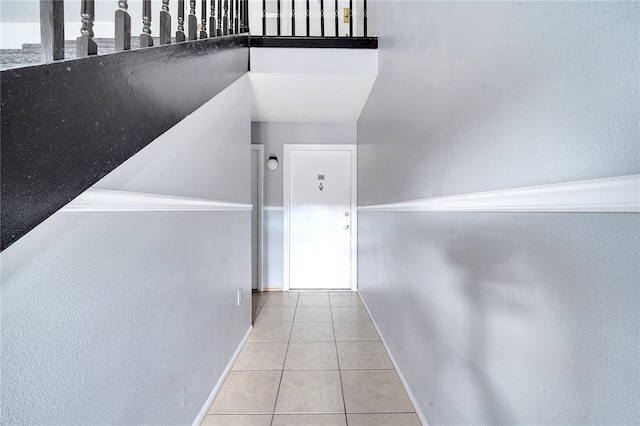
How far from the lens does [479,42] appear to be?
0.86 meters

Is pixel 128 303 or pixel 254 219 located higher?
pixel 254 219

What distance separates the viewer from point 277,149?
145 inches

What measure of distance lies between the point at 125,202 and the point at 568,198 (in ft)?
3.45

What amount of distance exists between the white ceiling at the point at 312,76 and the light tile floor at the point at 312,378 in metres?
2.13

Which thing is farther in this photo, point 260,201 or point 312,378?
point 260,201

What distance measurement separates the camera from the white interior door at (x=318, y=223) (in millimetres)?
3688

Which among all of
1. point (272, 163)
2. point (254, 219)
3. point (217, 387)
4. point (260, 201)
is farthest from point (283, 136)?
point (217, 387)

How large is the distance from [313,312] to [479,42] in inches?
103

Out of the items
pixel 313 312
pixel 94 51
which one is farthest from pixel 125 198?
pixel 313 312

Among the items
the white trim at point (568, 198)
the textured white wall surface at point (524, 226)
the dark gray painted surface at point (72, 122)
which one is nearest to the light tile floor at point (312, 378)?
the textured white wall surface at point (524, 226)

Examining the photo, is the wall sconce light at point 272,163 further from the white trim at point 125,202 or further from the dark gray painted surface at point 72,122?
the dark gray painted surface at point 72,122

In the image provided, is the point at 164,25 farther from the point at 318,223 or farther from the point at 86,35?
the point at 318,223

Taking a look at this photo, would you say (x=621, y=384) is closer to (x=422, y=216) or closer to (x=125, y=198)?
(x=422, y=216)

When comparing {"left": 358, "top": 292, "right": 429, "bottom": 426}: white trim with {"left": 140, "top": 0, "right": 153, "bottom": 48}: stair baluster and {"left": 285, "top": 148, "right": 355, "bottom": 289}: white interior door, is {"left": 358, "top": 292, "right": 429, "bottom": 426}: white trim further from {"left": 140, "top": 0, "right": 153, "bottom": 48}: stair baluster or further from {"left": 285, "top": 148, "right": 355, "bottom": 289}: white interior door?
{"left": 140, "top": 0, "right": 153, "bottom": 48}: stair baluster
